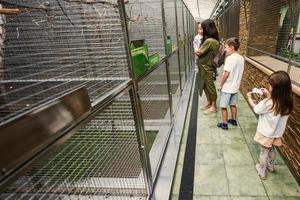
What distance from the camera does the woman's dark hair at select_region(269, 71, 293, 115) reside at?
2012mm

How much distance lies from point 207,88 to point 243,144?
4.45ft

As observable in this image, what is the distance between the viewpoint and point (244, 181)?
2.31 meters

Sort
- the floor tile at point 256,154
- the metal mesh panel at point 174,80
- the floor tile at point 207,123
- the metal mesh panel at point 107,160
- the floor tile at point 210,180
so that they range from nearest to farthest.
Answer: the metal mesh panel at point 107,160, the floor tile at point 210,180, the floor tile at point 256,154, the floor tile at point 207,123, the metal mesh panel at point 174,80

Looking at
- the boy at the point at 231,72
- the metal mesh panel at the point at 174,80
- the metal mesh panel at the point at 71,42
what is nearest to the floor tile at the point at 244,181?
the boy at the point at 231,72

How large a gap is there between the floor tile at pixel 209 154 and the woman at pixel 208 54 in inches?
48.2

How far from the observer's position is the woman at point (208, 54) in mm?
3705

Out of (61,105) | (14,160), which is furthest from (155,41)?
(14,160)

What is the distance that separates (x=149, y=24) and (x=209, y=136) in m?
1.84

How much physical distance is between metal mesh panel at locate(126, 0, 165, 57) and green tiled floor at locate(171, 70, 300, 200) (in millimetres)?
1459

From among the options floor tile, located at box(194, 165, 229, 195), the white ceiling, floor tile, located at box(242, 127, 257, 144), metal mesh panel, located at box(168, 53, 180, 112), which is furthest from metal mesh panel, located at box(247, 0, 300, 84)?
the white ceiling

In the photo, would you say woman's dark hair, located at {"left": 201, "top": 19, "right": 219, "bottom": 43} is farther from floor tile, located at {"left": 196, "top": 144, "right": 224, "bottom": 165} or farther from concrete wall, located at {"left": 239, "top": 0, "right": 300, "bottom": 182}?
floor tile, located at {"left": 196, "top": 144, "right": 224, "bottom": 165}

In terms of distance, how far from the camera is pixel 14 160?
2.00 feet

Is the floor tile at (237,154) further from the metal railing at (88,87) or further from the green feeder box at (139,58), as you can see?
the green feeder box at (139,58)

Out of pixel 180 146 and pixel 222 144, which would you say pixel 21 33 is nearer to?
pixel 180 146
